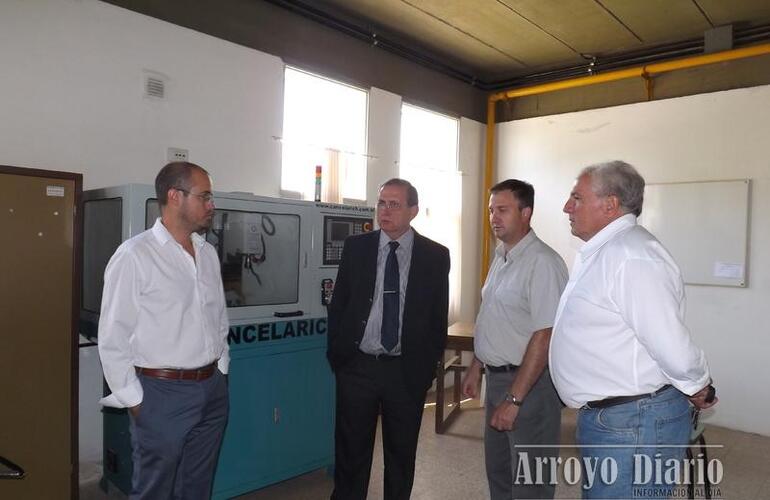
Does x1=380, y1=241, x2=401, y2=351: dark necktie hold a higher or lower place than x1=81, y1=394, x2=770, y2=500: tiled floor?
higher

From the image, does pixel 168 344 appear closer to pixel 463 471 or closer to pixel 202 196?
pixel 202 196

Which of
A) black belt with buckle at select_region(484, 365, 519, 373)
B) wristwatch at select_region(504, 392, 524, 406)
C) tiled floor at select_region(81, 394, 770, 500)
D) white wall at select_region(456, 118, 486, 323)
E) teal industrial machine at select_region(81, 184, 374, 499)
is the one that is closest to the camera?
wristwatch at select_region(504, 392, 524, 406)

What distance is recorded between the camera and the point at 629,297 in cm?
141

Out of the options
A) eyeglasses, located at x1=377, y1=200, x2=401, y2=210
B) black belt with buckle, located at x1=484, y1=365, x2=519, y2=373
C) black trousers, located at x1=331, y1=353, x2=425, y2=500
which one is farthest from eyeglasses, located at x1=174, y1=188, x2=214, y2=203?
black belt with buckle, located at x1=484, y1=365, x2=519, y2=373

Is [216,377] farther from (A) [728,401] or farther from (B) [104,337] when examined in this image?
(A) [728,401]

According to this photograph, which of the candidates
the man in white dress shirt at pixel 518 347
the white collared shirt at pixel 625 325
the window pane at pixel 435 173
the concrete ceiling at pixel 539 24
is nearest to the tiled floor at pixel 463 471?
the man in white dress shirt at pixel 518 347

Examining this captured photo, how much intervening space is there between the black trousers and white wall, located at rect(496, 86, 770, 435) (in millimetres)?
3105

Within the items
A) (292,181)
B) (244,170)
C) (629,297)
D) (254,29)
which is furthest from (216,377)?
(254,29)

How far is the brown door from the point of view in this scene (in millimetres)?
2324

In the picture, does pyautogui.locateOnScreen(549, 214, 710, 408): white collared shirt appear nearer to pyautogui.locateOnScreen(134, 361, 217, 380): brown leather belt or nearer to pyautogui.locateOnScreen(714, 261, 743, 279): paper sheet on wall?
pyautogui.locateOnScreen(134, 361, 217, 380): brown leather belt

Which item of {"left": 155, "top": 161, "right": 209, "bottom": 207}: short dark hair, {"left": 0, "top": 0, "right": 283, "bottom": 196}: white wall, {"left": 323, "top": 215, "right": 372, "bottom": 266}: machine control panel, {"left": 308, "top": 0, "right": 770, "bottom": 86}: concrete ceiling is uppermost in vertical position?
{"left": 308, "top": 0, "right": 770, "bottom": 86}: concrete ceiling

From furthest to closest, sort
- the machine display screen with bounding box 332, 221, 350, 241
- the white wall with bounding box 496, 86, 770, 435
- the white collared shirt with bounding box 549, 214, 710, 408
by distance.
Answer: the white wall with bounding box 496, 86, 770, 435, the machine display screen with bounding box 332, 221, 350, 241, the white collared shirt with bounding box 549, 214, 710, 408

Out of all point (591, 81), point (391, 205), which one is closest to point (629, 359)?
point (391, 205)

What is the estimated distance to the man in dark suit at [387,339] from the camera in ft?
7.08
